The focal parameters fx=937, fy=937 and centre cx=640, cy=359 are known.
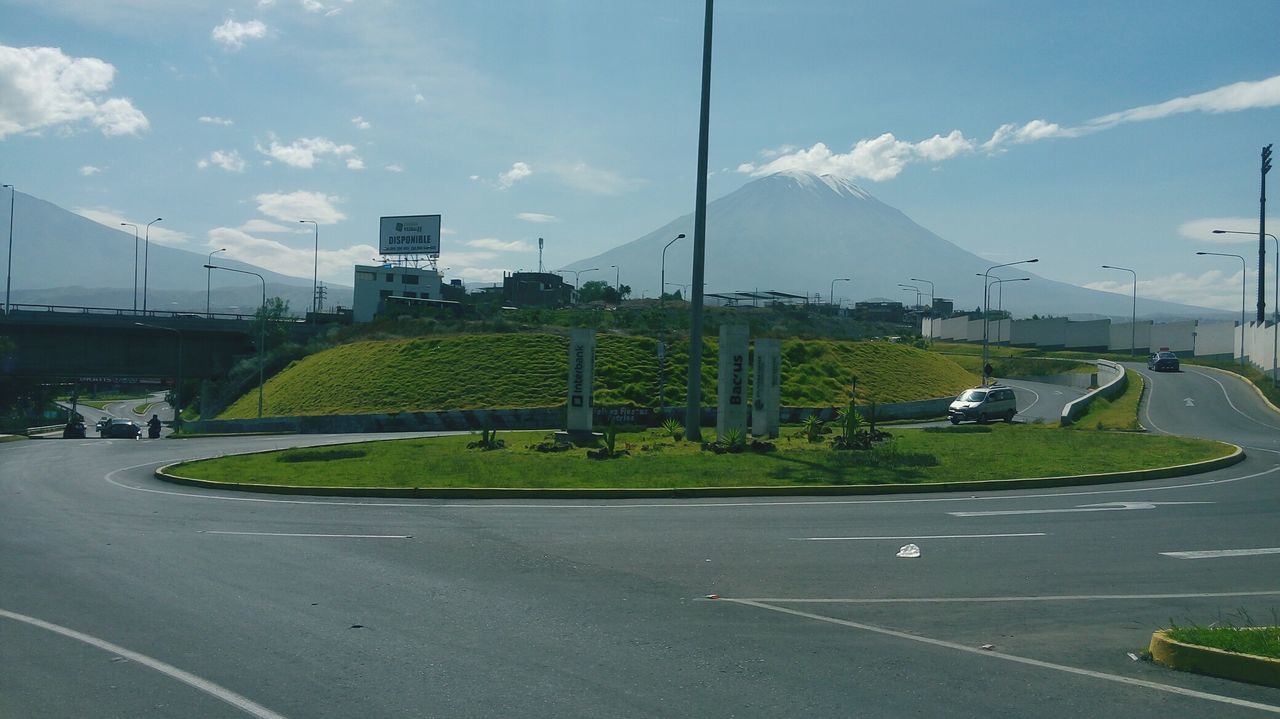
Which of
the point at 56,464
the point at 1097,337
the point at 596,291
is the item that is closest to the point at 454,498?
the point at 56,464

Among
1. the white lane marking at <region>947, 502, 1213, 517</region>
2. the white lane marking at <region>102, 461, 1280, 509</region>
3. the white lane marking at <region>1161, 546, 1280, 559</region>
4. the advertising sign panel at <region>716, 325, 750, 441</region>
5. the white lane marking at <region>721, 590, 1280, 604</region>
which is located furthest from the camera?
the advertising sign panel at <region>716, 325, 750, 441</region>

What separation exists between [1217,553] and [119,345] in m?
70.3

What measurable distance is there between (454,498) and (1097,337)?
9678cm

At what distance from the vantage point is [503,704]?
20.3 feet

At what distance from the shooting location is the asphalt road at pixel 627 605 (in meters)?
6.44

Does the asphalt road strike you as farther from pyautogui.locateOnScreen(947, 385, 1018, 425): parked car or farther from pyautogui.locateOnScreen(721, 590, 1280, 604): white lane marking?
pyautogui.locateOnScreen(947, 385, 1018, 425): parked car

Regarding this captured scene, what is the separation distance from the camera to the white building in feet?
329

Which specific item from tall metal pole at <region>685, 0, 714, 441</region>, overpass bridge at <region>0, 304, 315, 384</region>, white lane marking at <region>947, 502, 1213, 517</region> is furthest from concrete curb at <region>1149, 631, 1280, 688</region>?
overpass bridge at <region>0, 304, 315, 384</region>

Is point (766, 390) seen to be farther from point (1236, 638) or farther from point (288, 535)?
point (1236, 638)

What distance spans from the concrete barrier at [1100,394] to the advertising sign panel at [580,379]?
19.5 m

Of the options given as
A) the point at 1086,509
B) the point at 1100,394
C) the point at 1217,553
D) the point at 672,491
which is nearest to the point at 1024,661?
the point at 1217,553

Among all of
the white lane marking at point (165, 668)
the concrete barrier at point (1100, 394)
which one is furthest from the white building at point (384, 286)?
the white lane marking at point (165, 668)

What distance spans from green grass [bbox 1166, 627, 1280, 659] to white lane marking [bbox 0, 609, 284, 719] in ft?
21.8

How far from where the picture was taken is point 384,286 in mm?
102312
